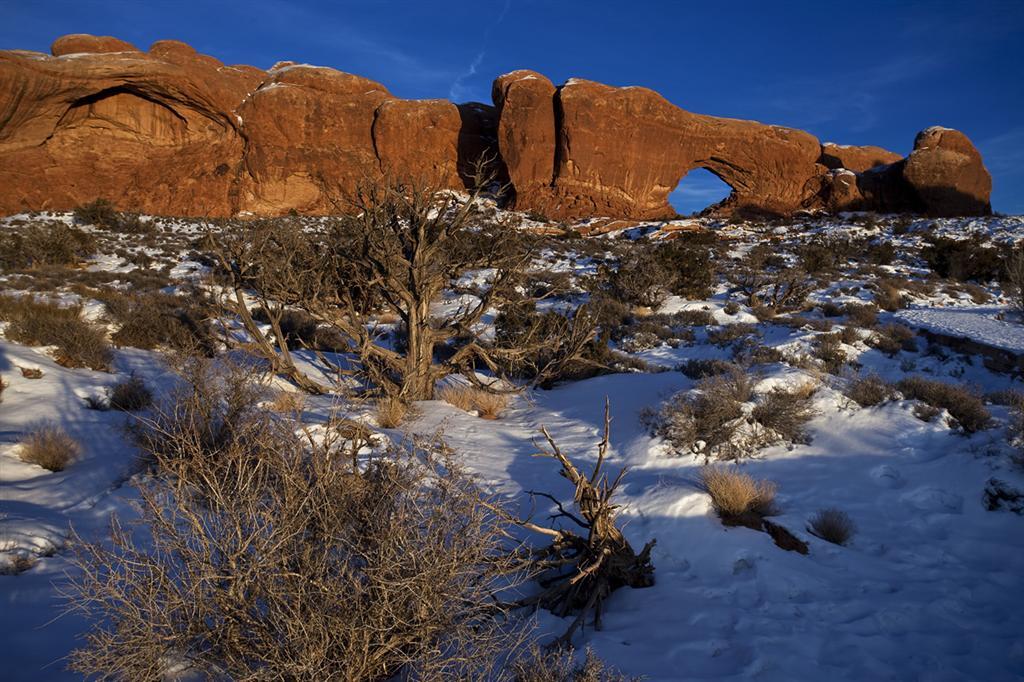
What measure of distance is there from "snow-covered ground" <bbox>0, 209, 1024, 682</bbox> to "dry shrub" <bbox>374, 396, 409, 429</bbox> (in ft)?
0.95

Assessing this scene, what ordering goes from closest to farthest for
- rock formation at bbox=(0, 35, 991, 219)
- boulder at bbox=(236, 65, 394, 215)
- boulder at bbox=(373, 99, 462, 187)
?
rock formation at bbox=(0, 35, 991, 219) < boulder at bbox=(236, 65, 394, 215) < boulder at bbox=(373, 99, 462, 187)

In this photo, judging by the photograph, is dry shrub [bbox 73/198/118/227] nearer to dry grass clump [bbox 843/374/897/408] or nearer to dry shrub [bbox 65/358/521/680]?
dry shrub [bbox 65/358/521/680]

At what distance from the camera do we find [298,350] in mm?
9828

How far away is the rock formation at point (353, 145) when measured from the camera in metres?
29.7

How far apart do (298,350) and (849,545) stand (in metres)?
9.37

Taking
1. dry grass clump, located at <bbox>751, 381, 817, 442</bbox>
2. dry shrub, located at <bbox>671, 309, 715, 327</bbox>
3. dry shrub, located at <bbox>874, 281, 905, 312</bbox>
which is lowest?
dry grass clump, located at <bbox>751, 381, 817, 442</bbox>

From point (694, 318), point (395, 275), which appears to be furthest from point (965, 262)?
point (395, 275)

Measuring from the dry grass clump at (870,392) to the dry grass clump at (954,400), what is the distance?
0.19 metres

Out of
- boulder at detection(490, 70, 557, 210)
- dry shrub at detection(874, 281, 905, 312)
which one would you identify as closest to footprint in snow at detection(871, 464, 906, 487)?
dry shrub at detection(874, 281, 905, 312)

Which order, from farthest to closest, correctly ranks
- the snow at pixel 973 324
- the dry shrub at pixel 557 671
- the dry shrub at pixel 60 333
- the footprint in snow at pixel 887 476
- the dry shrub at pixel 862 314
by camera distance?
the dry shrub at pixel 862 314, the snow at pixel 973 324, the dry shrub at pixel 60 333, the footprint in snow at pixel 887 476, the dry shrub at pixel 557 671

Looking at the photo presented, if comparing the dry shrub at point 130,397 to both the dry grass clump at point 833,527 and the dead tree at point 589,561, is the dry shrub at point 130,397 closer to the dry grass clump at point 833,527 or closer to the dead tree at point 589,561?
the dead tree at point 589,561

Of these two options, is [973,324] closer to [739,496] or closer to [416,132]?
[739,496]

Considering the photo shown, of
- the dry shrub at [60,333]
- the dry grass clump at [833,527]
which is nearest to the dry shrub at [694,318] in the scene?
the dry grass clump at [833,527]

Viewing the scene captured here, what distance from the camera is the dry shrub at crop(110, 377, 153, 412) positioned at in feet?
19.7
